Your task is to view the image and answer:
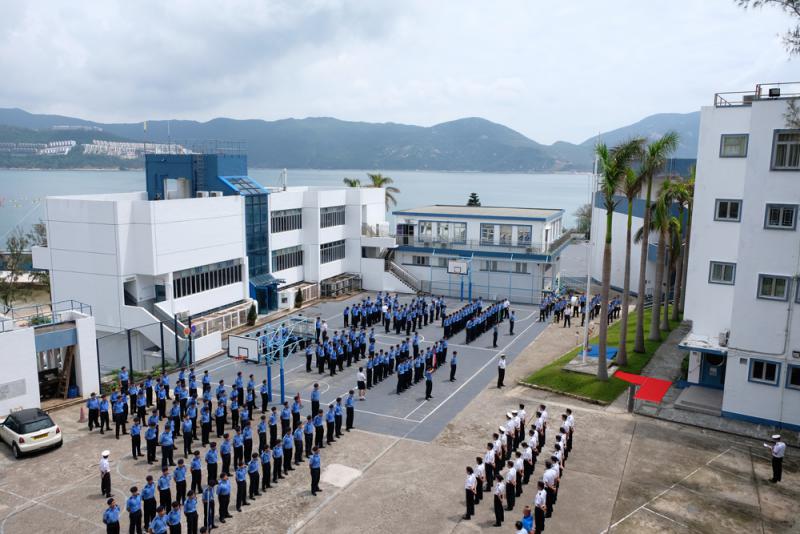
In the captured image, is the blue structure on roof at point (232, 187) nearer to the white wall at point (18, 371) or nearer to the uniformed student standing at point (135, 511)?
the white wall at point (18, 371)

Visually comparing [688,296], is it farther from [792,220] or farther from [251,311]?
[251,311]

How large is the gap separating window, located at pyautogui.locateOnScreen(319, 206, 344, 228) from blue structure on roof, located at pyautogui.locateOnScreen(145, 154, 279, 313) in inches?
202

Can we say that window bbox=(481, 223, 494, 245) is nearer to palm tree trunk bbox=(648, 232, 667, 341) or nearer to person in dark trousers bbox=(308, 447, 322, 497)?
palm tree trunk bbox=(648, 232, 667, 341)

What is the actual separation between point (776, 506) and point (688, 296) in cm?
1155

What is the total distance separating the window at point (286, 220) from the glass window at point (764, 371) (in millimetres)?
27766

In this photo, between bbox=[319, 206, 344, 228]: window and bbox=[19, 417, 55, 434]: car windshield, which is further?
bbox=[319, 206, 344, 228]: window

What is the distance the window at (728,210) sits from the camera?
944 inches

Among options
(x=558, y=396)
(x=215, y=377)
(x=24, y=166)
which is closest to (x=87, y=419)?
(x=215, y=377)

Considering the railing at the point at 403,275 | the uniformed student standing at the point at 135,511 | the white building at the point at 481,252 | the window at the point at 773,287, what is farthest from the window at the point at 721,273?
the railing at the point at 403,275

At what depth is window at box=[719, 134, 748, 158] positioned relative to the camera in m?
23.9

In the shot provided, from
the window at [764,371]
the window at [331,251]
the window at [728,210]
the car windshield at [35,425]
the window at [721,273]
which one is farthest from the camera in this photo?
the window at [331,251]

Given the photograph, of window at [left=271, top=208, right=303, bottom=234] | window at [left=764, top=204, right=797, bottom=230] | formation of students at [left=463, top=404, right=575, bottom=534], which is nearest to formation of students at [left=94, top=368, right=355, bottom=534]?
formation of students at [left=463, top=404, right=575, bottom=534]

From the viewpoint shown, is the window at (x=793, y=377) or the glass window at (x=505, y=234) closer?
the window at (x=793, y=377)

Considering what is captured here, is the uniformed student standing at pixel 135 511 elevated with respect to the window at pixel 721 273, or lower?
lower
